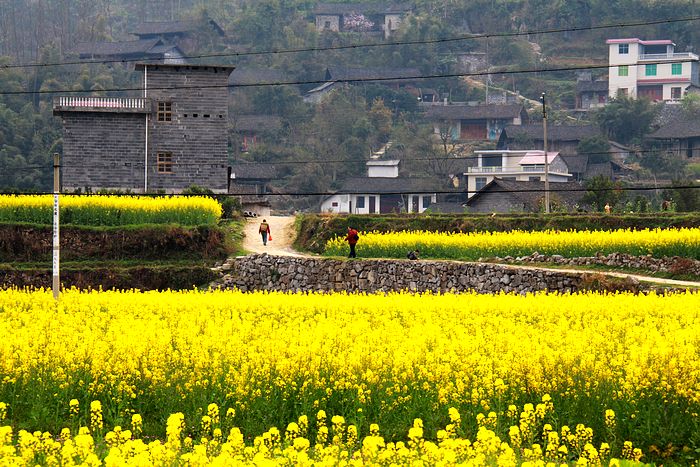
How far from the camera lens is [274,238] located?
4650 centimetres

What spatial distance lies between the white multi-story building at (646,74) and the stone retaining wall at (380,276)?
226ft

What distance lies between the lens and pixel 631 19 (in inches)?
4414

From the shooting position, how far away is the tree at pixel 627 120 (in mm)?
89375

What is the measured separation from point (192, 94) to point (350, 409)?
37.8 meters

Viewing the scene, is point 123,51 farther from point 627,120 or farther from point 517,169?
point 627,120

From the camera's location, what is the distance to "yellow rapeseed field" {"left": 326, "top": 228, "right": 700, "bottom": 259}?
35.8m

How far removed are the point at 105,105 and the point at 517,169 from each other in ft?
106

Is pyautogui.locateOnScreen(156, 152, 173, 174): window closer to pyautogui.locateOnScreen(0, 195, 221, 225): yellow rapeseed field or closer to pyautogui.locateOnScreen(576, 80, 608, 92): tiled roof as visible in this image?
pyautogui.locateOnScreen(0, 195, 221, 225): yellow rapeseed field

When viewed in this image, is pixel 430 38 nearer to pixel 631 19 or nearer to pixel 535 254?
pixel 631 19

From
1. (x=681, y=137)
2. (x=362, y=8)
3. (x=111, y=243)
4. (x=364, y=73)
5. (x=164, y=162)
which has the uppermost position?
(x=362, y=8)

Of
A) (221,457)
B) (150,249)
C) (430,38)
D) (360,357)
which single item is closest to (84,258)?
(150,249)

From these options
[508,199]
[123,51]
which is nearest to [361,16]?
[123,51]

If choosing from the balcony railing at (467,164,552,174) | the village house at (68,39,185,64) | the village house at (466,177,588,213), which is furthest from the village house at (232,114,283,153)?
the village house at (466,177,588,213)

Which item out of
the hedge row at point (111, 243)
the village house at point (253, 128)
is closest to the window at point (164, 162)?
the hedge row at point (111, 243)
